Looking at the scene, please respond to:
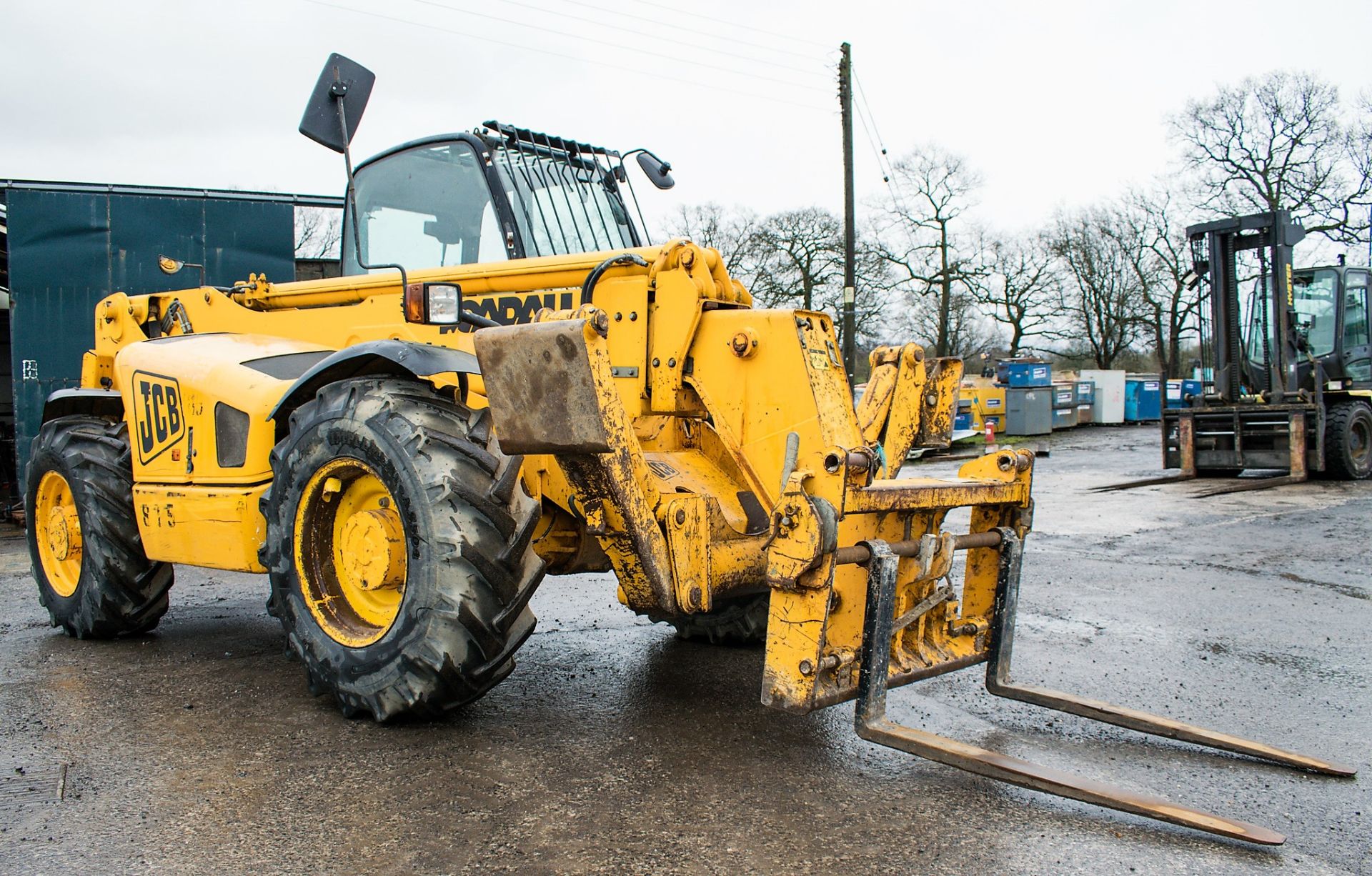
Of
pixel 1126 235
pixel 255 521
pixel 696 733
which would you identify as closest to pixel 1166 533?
pixel 696 733

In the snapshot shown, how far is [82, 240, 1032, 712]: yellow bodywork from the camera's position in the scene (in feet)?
11.5

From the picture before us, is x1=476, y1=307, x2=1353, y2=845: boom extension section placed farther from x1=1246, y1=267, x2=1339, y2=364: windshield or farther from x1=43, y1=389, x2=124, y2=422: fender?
x1=1246, y1=267, x2=1339, y2=364: windshield

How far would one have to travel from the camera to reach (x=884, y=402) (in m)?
4.71

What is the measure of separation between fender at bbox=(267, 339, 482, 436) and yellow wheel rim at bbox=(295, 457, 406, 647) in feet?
1.40

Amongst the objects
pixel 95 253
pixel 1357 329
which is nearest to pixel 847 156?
pixel 1357 329

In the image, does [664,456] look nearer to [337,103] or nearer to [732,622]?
[732,622]

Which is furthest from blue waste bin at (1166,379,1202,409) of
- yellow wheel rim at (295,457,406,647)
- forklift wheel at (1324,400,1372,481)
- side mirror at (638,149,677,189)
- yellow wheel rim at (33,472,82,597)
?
yellow wheel rim at (295,457,406,647)

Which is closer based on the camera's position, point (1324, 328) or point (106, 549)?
point (106, 549)

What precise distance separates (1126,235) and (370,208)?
46.7 meters

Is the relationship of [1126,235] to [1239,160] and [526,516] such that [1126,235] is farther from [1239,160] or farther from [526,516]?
[526,516]

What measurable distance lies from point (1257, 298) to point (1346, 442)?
2.65 meters

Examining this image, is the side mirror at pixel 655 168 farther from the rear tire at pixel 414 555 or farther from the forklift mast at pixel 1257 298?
the forklift mast at pixel 1257 298

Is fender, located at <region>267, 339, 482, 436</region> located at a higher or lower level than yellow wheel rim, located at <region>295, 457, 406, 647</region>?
higher

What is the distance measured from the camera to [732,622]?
5324 millimetres
